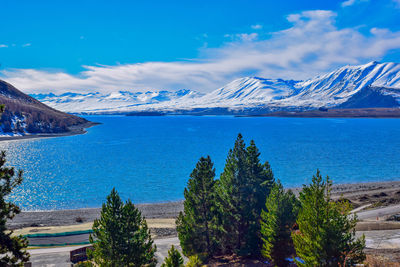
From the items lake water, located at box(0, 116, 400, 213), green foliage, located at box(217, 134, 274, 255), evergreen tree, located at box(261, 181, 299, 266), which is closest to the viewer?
evergreen tree, located at box(261, 181, 299, 266)

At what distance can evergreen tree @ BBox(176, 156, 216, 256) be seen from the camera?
3306 cm

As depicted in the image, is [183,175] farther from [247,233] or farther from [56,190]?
[247,233]

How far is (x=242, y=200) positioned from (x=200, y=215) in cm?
501

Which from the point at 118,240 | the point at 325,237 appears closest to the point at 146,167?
the point at 118,240

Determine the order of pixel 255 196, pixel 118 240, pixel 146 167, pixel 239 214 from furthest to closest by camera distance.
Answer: pixel 146 167
pixel 255 196
pixel 239 214
pixel 118 240

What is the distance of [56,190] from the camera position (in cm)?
7644

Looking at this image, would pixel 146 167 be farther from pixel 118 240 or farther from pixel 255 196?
pixel 118 240

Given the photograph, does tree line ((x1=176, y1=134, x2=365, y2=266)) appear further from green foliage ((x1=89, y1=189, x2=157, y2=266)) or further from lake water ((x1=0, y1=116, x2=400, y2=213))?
lake water ((x1=0, y1=116, x2=400, y2=213))

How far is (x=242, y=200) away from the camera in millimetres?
34656

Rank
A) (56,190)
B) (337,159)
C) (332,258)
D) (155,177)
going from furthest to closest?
(337,159), (155,177), (56,190), (332,258)

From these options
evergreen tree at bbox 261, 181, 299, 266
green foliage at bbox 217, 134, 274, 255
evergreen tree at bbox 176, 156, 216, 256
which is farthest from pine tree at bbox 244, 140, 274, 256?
evergreen tree at bbox 261, 181, 299, 266

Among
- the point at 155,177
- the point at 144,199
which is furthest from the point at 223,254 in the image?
the point at 155,177

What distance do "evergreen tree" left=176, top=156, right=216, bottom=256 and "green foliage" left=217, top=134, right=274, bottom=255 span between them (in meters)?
1.58

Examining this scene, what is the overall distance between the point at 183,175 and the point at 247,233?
58380mm
